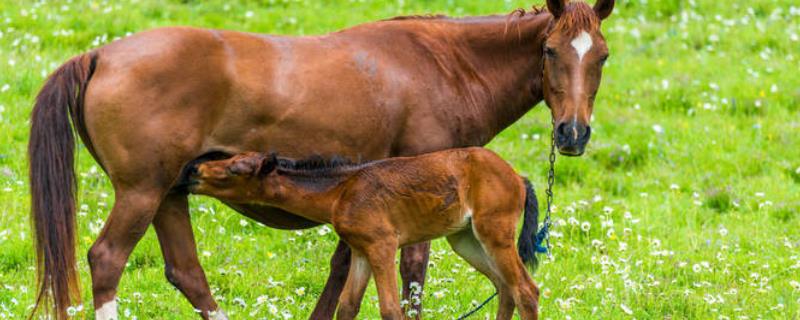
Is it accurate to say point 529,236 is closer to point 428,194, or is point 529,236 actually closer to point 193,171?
point 428,194

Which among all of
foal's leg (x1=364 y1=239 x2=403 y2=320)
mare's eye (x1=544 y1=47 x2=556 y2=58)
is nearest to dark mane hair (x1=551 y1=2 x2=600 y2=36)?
mare's eye (x1=544 y1=47 x2=556 y2=58)

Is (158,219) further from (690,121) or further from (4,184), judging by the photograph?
(690,121)

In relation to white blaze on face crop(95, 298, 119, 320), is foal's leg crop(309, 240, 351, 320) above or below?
below

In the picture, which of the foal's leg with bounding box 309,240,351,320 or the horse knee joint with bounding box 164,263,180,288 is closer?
the horse knee joint with bounding box 164,263,180,288

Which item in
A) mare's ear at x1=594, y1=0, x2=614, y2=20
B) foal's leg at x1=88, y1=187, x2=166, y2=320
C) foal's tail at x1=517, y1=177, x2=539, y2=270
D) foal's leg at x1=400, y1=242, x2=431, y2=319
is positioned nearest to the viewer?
foal's leg at x1=88, y1=187, x2=166, y2=320

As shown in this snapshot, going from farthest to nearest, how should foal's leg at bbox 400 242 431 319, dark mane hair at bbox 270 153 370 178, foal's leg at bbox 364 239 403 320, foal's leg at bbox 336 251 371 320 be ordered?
foal's leg at bbox 400 242 431 319
foal's leg at bbox 336 251 371 320
dark mane hair at bbox 270 153 370 178
foal's leg at bbox 364 239 403 320

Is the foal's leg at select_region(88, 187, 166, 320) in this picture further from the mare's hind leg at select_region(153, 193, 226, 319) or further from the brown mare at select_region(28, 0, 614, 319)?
the mare's hind leg at select_region(153, 193, 226, 319)

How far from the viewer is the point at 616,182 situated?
1045cm

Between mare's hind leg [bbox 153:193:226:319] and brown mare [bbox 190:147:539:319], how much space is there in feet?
1.41

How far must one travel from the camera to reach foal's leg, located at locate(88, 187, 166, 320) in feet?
20.4

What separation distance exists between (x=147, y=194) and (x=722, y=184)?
5.88 m

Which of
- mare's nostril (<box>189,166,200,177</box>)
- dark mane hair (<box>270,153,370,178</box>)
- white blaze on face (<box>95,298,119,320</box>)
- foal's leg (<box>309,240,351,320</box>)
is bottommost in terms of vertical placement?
foal's leg (<box>309,240,351,320</box>)

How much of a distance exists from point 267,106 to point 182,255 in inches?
40.7

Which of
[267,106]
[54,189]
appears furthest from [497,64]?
[54,189]
